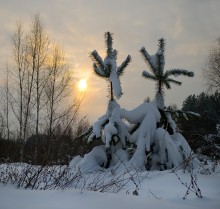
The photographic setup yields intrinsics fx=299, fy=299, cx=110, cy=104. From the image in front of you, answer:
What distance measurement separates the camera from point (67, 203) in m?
2.49

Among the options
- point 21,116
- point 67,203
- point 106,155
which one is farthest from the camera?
point 21,116

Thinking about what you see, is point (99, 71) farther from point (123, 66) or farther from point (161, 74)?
point (161, 74)

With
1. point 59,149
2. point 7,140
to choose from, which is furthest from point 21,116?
point 59,149

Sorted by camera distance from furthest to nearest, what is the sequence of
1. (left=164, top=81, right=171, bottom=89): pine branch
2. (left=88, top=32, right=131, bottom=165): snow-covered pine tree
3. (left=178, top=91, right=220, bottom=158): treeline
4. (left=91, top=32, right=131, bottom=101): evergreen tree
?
(left=178, top=91, right=220, bottom=158): treeline
(left=164, top=81, right=171, bottom=89): pine branch
(left=91, top=32, right=131, bottom=101): evergreen tree
(left=88, top=32, right=131, bottom=165): snow-covered pine tree

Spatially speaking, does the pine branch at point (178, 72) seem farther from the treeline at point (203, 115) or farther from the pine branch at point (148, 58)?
the treeline at point (203, 115)

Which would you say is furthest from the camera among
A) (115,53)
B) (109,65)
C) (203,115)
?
(203,115)

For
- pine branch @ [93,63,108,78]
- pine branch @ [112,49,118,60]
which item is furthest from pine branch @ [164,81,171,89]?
pine branch @ [93,63,108,78]

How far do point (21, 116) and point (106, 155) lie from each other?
9.96 m

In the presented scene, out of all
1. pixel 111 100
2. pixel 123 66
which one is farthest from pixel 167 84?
pixel 111 100

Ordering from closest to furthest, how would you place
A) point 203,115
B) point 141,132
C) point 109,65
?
point 141,132, point 109,65, point 203,115

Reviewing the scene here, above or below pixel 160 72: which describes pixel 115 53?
above

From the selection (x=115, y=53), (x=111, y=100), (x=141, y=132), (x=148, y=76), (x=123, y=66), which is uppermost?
Result: (x=115, y=53)

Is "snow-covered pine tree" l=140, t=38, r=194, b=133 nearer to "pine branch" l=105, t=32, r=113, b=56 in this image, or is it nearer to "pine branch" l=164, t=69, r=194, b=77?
"pine branch" l=164, t=69, r=194, b=77

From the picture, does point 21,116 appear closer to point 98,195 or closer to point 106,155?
point 106,155
